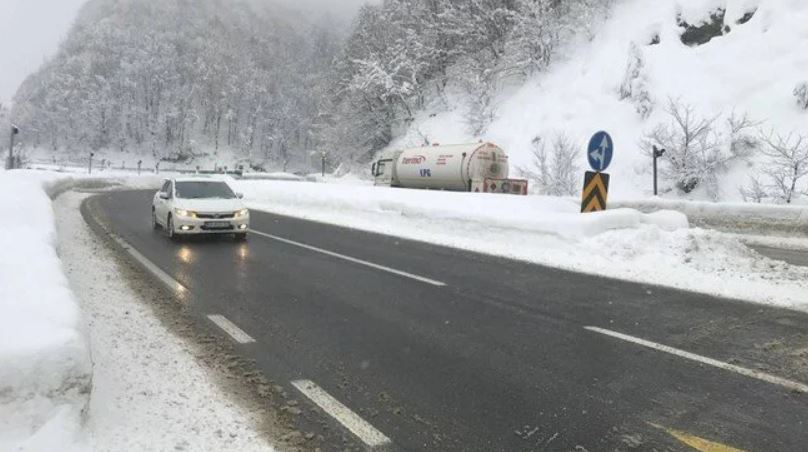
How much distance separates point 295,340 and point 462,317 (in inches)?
83.7

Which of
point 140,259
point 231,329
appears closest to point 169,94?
point 140,259

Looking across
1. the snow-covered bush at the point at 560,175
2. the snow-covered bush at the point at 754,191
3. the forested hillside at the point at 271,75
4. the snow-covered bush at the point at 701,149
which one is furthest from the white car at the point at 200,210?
the forested hillside at the point at 271,75

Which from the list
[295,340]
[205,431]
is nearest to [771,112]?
[295,340]

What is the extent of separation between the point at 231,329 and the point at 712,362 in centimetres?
499

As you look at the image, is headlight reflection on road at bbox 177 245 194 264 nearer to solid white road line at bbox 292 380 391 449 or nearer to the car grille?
the car grille

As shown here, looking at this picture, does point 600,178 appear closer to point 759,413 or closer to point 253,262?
point 253,262

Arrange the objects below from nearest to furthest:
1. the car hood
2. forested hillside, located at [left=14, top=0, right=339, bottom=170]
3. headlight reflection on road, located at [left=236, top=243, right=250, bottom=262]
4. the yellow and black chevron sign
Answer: headlight reflection on road, located at [left=236, top=243, right=250, bottom=262] < the car hood < the yellow and black chevron sign < forested hillside, located at [left=14, top=0, right=339, bottom=170]

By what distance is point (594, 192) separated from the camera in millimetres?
13914

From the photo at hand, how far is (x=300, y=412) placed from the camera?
427cm

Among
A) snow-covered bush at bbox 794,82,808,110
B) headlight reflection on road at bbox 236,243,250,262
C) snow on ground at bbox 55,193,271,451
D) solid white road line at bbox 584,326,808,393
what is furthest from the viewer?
snow-covered bush at bbox 794,82,808,110

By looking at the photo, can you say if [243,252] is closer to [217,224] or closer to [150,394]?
[217,224]

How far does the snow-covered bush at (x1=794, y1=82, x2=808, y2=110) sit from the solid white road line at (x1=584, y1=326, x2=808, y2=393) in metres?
26.5

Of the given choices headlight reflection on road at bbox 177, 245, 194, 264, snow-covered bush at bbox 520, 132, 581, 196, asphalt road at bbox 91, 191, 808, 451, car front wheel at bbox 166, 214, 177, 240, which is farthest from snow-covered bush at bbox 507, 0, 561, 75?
asphalt road at bbox 91, 191, 808, 451

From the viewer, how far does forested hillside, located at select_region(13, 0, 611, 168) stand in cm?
4731
